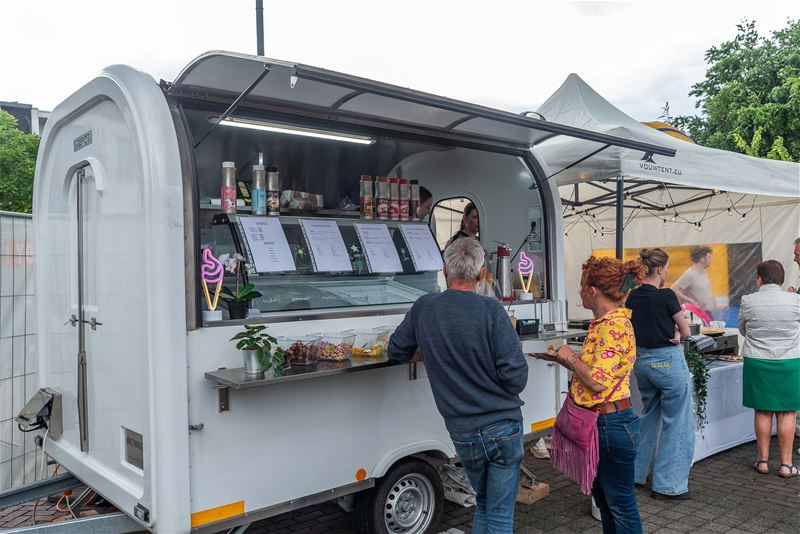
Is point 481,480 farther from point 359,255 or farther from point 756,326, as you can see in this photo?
point 756,326

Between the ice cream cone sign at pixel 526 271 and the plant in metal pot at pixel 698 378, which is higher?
the ice cream cone sign at pixel 526 271

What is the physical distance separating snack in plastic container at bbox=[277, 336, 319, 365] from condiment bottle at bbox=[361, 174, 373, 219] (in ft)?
4.93

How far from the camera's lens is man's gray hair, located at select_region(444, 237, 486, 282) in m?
2.93

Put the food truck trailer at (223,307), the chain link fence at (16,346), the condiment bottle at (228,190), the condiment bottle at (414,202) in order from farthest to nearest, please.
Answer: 1. the condiment bottle at (414,202)
2. the chain link fence at (16,346)
3. the condiment bottle at (228,190)
4. the food truck trailer at (223,307)

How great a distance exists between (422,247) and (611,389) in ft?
6.47

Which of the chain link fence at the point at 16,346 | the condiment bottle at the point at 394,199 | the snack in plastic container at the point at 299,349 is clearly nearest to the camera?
the snack in plastic container at the point at 299,349

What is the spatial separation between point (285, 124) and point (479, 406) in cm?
190

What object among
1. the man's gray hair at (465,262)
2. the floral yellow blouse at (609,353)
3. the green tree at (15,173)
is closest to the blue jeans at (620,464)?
the floral yellow blouse at (609,353)

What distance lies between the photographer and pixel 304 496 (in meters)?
3.17

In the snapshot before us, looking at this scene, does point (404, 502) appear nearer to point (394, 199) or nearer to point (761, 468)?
point (394, 199)

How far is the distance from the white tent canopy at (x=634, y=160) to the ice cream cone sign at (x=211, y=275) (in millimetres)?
2607

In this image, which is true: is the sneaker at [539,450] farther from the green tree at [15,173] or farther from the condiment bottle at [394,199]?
the green tree at [15,173]

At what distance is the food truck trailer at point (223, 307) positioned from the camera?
108 inches

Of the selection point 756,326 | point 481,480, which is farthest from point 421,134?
point 756,326
